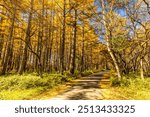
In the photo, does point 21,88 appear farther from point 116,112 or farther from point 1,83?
point 116,112

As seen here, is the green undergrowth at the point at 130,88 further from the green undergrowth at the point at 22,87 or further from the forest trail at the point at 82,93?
the green undergrowth at the point at 22,87

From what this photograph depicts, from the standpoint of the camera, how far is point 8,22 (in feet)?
83.8

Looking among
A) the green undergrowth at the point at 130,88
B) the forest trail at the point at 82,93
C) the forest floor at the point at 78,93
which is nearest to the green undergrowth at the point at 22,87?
the forest floor at the point at 78,93

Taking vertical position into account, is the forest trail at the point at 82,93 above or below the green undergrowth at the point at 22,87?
below

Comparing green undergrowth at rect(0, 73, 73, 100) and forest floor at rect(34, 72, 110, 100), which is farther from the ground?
green undergrowth at rect(0, 73, 73, 100)

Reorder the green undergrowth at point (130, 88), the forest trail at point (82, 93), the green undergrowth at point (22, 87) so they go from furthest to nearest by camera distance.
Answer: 1. the green undergrowth at point (130, 88)
2. the green undergrowth at point (22, 87)
3. the forest trail at point (82, 93)

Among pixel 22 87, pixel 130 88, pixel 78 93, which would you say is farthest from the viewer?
pixel 130 88

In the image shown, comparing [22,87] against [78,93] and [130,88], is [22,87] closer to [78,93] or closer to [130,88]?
[78,93]

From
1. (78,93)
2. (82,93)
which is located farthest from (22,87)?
(82,93)

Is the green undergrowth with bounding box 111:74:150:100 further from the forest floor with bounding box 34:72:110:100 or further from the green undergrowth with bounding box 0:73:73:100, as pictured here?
the green undergrowth with bounding box 0:73:73:100

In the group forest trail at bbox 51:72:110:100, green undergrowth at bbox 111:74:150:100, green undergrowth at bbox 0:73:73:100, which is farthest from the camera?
green undergrowth at bbox 111:74:150:100

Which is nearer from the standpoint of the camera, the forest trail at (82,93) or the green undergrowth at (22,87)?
the forest trail at (82,93)

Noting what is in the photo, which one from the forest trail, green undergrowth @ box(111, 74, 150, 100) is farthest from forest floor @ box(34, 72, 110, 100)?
green undergrowth @ box(111, 74, 150, 100)

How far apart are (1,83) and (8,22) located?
14.6 m
